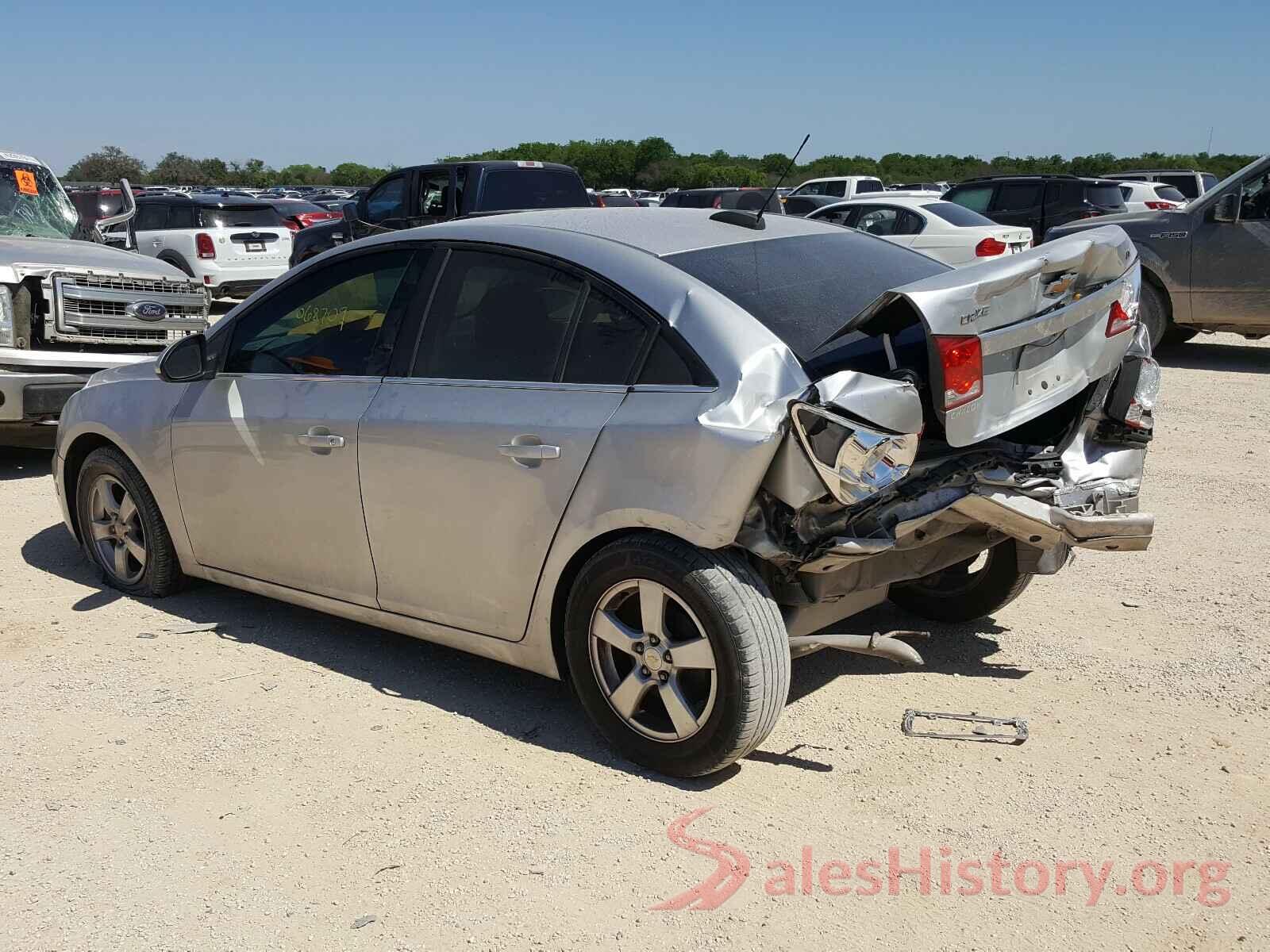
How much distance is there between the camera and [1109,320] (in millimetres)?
3855

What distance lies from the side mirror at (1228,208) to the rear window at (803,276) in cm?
838

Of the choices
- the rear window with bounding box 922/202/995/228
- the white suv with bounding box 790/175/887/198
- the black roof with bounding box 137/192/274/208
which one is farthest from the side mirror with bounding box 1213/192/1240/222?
the white suv with bounding box 790/175/887/198

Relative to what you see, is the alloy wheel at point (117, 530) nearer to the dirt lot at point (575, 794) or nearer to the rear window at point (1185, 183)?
the dirt lot at point (575, 794)

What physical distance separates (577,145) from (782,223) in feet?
251

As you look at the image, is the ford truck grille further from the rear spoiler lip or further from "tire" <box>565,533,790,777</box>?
the rear spoiler lip

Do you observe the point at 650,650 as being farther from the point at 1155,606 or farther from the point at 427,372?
the point at 1155,606

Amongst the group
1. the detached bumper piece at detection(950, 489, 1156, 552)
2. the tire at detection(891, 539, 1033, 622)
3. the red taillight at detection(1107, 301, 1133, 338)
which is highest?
the red taillight at detection(1107, 301, 1133, 338)

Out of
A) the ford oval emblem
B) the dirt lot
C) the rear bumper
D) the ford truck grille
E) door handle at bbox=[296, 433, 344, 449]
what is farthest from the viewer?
the ford oval emblem

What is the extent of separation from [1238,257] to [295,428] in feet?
32.7

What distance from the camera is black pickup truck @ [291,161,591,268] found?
559 inches

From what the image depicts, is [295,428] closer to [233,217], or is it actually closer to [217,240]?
[217,240]

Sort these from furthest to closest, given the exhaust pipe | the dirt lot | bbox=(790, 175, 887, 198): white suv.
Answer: bbox=(790, 175, 887, 198): white suv → the exhaust pipe → the dirt lot

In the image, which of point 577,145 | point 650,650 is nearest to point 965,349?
point 650,650

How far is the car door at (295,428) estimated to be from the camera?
4.40 meters
